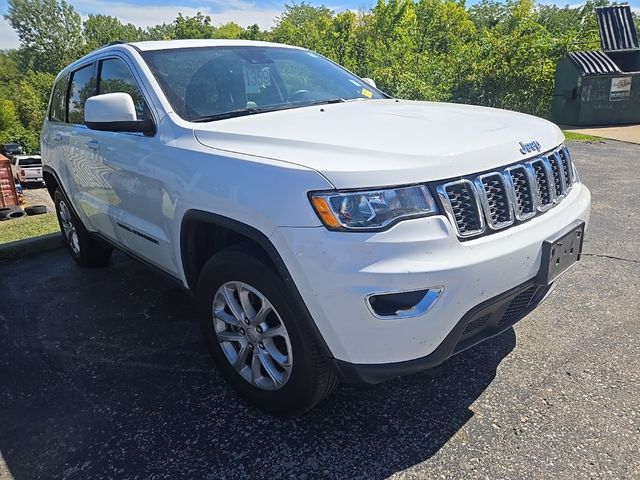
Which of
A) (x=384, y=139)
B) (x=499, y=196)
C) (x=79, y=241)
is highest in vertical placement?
(x=384, y=139)

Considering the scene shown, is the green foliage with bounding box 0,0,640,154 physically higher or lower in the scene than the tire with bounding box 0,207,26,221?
higher

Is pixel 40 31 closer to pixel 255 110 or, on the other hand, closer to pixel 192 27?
pixel 192 27

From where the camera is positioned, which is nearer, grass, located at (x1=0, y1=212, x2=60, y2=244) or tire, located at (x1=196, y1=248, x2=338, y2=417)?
tire, located at (x1=196, y1=248, x2=338, y2=417)

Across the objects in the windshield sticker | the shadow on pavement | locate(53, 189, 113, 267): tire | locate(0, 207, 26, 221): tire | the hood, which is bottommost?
locate(0, 207, 26, 221): tire

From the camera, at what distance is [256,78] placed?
10.8 feet

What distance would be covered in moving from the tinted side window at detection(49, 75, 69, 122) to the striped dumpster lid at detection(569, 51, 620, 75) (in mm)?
12261

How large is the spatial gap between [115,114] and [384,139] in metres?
1.52

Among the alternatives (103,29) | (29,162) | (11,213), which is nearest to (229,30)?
(103,29)

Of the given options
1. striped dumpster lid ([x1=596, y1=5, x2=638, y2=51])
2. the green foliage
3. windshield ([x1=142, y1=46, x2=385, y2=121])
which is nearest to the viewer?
windshield ([x1=142, y1=46, x2=385, y2=121])

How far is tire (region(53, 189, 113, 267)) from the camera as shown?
14.8ft

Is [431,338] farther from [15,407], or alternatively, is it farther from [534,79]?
[534,79]

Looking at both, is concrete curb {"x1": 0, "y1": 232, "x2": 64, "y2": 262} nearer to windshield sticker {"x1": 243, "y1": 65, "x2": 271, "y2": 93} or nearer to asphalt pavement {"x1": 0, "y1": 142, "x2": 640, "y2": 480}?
asphalt pavement {"x1": 0, "y1": 142, "x2": 640, "y2": 480}

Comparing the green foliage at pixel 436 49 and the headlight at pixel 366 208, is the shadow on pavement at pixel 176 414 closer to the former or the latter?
the headlight at pixel 366 208

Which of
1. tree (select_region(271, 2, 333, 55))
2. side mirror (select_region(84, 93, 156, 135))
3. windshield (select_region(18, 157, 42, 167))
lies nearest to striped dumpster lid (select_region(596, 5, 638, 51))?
tree (select_region(271, 2, 333, 55))
